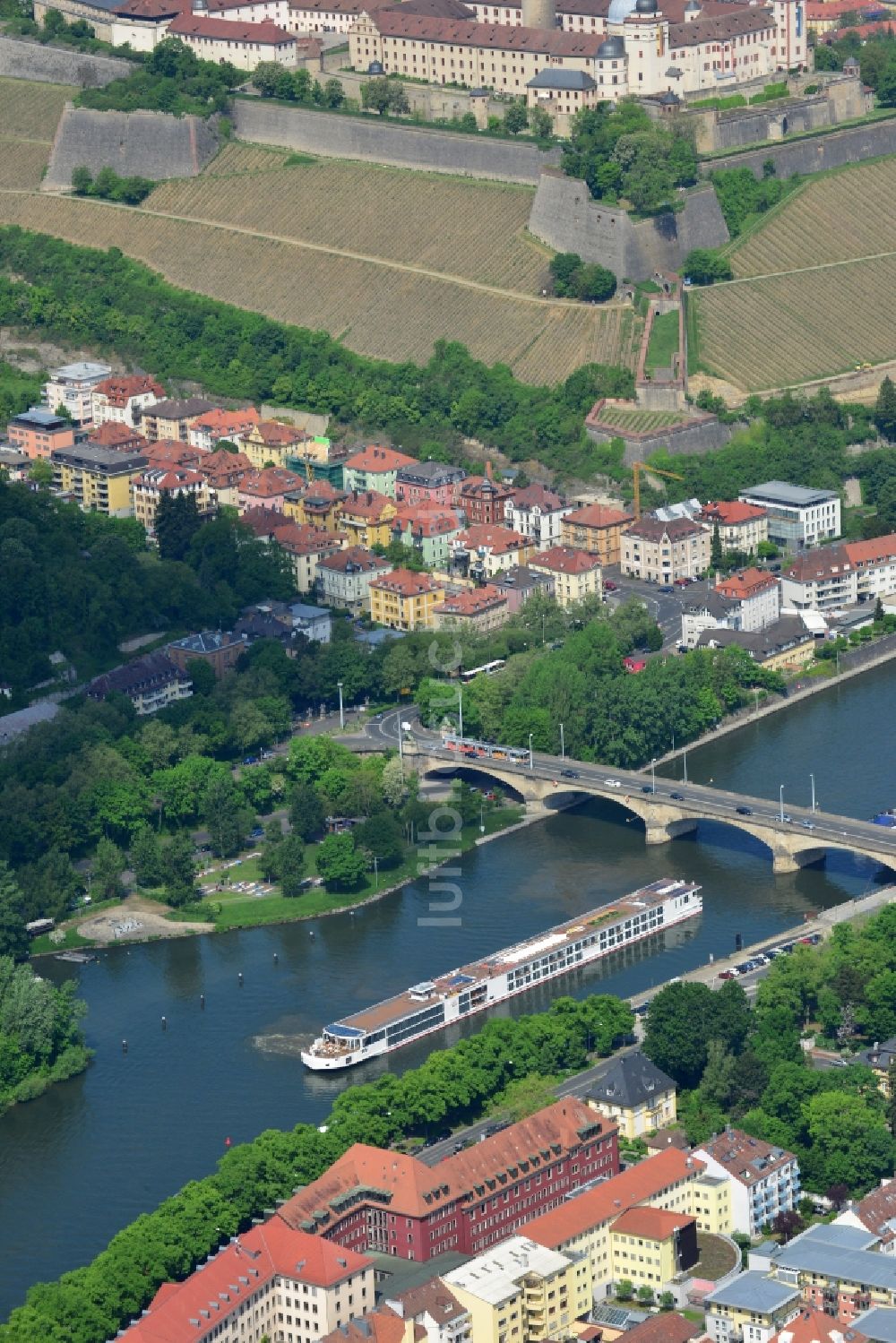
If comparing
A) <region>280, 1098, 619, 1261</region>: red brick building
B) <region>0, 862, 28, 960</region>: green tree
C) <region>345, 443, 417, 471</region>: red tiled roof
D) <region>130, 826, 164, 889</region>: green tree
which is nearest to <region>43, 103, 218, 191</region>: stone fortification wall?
<region>345, 443, 417, 471</region>: red tiled roof

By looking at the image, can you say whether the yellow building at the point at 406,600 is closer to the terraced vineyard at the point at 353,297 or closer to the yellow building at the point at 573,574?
the yellow building at the point at 573,574

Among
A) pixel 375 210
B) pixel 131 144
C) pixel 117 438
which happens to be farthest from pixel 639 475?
pixel 131 144

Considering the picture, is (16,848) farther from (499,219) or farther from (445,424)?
(499,219)

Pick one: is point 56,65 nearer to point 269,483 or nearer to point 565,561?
point 269,483

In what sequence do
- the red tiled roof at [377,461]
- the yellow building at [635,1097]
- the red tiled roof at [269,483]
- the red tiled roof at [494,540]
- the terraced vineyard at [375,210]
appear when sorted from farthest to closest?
the terraced vineyard at [375,210], the red tiled roof at [377,461], the red tiled roof at [269,483], the red tiled roof at [494,540], the yellow building at [635,1097]

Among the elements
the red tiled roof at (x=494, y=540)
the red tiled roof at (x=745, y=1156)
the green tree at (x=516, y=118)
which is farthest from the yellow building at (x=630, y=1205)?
the green tree at (x=516, y=118)

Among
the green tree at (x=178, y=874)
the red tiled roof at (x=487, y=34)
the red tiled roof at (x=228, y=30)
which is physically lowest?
the green tree at (x=178, y=874)

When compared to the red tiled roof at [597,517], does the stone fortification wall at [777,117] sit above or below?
above
